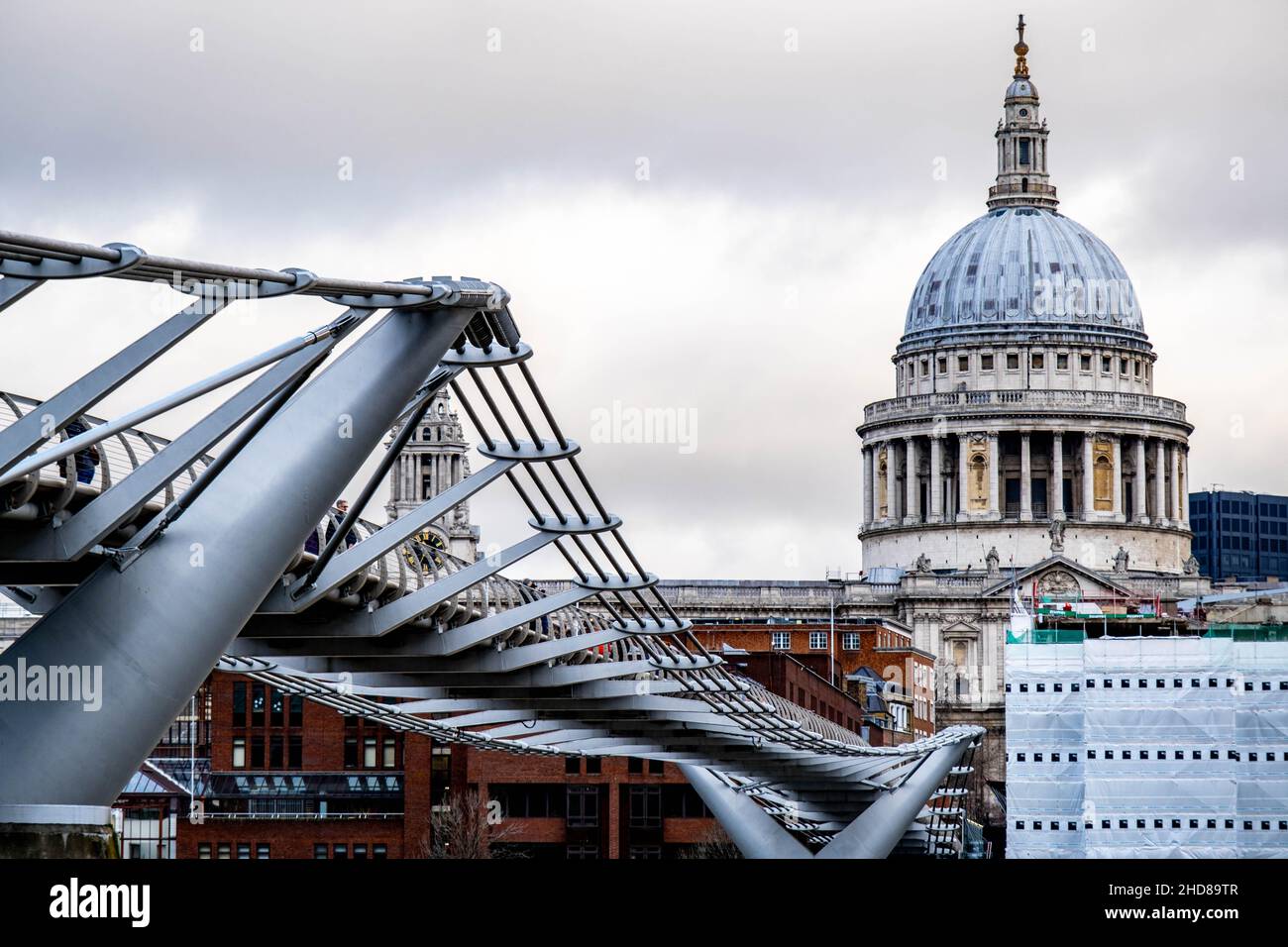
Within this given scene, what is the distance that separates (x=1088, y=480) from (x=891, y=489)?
37.7 ft

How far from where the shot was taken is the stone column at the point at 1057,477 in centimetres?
17619

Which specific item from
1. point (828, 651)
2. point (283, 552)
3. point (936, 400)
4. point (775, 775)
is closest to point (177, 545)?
point (283, 552)

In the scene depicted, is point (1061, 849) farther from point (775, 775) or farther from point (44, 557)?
point (44, 557)

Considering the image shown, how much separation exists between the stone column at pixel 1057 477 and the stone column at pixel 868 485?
11.0 metres

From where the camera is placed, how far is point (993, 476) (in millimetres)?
177750

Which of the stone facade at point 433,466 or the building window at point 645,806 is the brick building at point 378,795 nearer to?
the building window at point 645,806

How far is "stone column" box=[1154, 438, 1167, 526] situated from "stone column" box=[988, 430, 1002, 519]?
9.02 metres

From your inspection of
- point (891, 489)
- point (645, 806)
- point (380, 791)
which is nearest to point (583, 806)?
point (645, 806)

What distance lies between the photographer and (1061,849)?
101562 millimetres

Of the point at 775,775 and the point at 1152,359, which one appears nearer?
the point at 775,775

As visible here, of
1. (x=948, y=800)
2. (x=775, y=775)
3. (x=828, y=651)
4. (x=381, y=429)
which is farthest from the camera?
(x=828, y=651)

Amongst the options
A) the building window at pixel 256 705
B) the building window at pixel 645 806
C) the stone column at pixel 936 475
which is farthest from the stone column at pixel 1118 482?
the building window at pixel 256 705
